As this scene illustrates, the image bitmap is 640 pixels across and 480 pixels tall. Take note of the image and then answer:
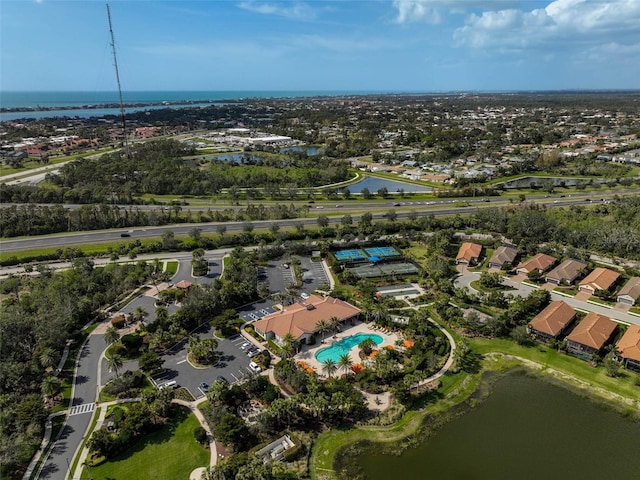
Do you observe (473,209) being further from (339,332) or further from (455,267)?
(339,332)

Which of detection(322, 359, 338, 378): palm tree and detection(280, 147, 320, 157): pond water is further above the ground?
detection(280, 147, 320, 157): pond water

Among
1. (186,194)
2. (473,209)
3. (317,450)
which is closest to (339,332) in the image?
(317,450)

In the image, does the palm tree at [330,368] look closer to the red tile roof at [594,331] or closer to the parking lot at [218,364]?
the parking lot at [218,364]

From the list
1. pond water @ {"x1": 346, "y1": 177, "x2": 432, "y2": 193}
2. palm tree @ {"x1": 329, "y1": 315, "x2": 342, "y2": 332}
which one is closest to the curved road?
palm tree @ {"x1": 329, "y1": 315, "x2": 342, "y2": 332}

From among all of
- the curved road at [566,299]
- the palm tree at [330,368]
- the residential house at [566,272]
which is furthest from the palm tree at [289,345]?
the residential house at [566,272]

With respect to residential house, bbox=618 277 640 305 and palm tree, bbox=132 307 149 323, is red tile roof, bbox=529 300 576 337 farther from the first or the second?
palm tree, bbox=132 307 149 323
